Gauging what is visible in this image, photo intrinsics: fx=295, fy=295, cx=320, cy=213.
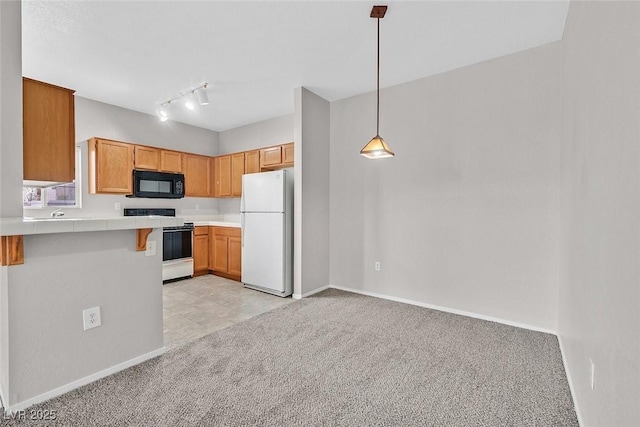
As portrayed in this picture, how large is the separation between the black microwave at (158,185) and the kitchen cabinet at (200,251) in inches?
27.1

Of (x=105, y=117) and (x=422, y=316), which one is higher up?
(x=105, y=117)

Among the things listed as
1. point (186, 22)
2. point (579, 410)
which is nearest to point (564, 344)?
point (579, 410)

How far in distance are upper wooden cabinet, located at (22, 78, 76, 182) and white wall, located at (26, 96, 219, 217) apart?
2450 millimetres

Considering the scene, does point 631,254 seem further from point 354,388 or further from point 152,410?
point 152,410

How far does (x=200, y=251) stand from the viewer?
502cm

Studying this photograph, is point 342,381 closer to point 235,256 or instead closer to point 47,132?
point 47,132

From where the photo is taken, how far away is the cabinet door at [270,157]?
457 centimetres

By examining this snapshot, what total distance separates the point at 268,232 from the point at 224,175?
1969 mm

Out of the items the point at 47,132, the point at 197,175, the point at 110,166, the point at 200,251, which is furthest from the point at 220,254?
the point at 47,132

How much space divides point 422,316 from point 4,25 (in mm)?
3956

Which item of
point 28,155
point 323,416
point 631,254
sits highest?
point 28,155

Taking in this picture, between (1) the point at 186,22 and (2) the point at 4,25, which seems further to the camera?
(1) the point at 186,22

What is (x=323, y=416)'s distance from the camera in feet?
5.44

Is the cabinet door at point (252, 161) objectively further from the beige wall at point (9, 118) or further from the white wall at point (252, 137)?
the beige wall at point (9, 118)
